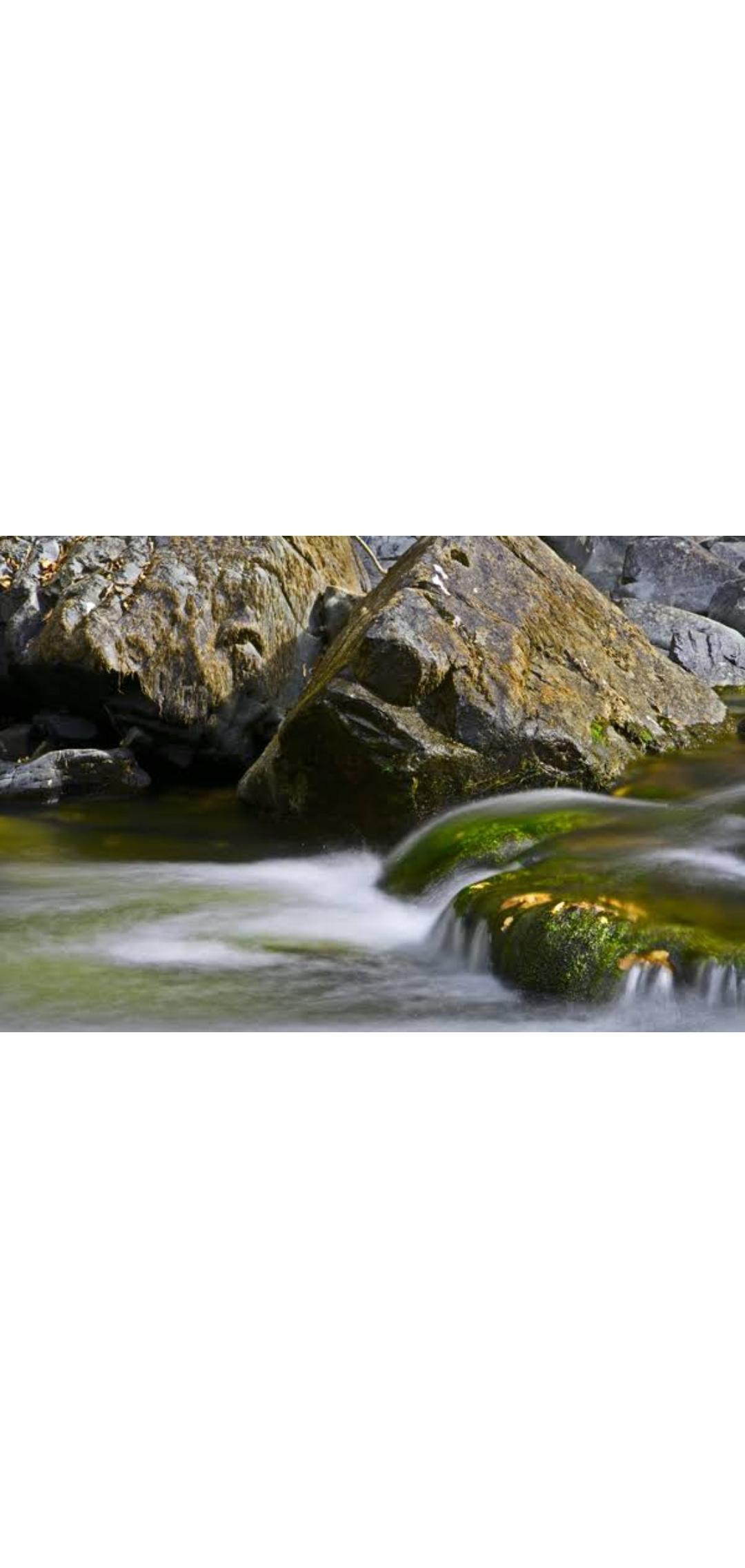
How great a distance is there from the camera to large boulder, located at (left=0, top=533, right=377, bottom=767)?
10719mm

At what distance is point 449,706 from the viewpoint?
8648mm

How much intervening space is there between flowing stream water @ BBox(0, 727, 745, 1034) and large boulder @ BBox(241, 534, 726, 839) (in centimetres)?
39

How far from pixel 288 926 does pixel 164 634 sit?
435 centimetres

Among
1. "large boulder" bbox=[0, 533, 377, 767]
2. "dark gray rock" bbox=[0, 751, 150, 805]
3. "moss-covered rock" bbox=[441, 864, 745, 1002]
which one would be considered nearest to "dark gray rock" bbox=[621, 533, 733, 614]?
"large boulder" bbox=[0, 533, 377, 767]

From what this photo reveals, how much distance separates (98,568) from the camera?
11.2m

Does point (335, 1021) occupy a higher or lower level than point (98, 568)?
lower

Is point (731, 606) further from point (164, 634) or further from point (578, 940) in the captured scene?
point (578, 940)

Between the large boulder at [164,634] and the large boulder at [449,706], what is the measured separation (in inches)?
48.3

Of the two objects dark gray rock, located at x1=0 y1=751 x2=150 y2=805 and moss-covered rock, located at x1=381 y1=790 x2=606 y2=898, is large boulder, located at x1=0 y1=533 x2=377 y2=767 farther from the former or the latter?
moss-covered rock, located at x1=381 y1=790 x2=606 y2=898

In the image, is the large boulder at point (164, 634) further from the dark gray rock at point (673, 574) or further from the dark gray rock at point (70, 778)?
the dark gray rock at point (673, 574)

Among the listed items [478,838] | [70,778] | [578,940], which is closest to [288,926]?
[478,838]

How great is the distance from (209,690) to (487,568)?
263 cm
